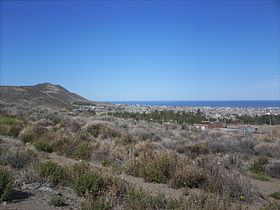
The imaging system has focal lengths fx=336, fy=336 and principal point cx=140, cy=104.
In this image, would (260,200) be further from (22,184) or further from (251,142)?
(251,142)

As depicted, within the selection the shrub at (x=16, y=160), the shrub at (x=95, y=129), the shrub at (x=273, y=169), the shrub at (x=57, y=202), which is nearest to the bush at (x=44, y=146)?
the shrub at (x=16, y=160)

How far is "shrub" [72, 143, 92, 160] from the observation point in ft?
47.3

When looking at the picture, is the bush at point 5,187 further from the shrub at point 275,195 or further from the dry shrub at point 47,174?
the shrub at point 275,195

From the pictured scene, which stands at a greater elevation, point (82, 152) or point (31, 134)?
point (31, 134)

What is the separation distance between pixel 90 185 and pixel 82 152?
21.6ft

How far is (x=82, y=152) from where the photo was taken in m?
14.7

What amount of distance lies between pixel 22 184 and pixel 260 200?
20.7 ft

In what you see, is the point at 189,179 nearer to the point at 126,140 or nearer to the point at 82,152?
the point at 82,152

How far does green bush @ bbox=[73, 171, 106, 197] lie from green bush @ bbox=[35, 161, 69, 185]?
890mm

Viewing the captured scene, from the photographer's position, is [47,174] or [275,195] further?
[275,195]

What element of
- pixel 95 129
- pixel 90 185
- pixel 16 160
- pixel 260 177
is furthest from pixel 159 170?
pixel 95 129

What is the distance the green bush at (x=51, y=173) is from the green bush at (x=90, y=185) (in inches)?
35.0

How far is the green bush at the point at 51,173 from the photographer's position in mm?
9070

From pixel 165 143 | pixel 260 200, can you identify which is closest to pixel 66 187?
pixel 260 200
